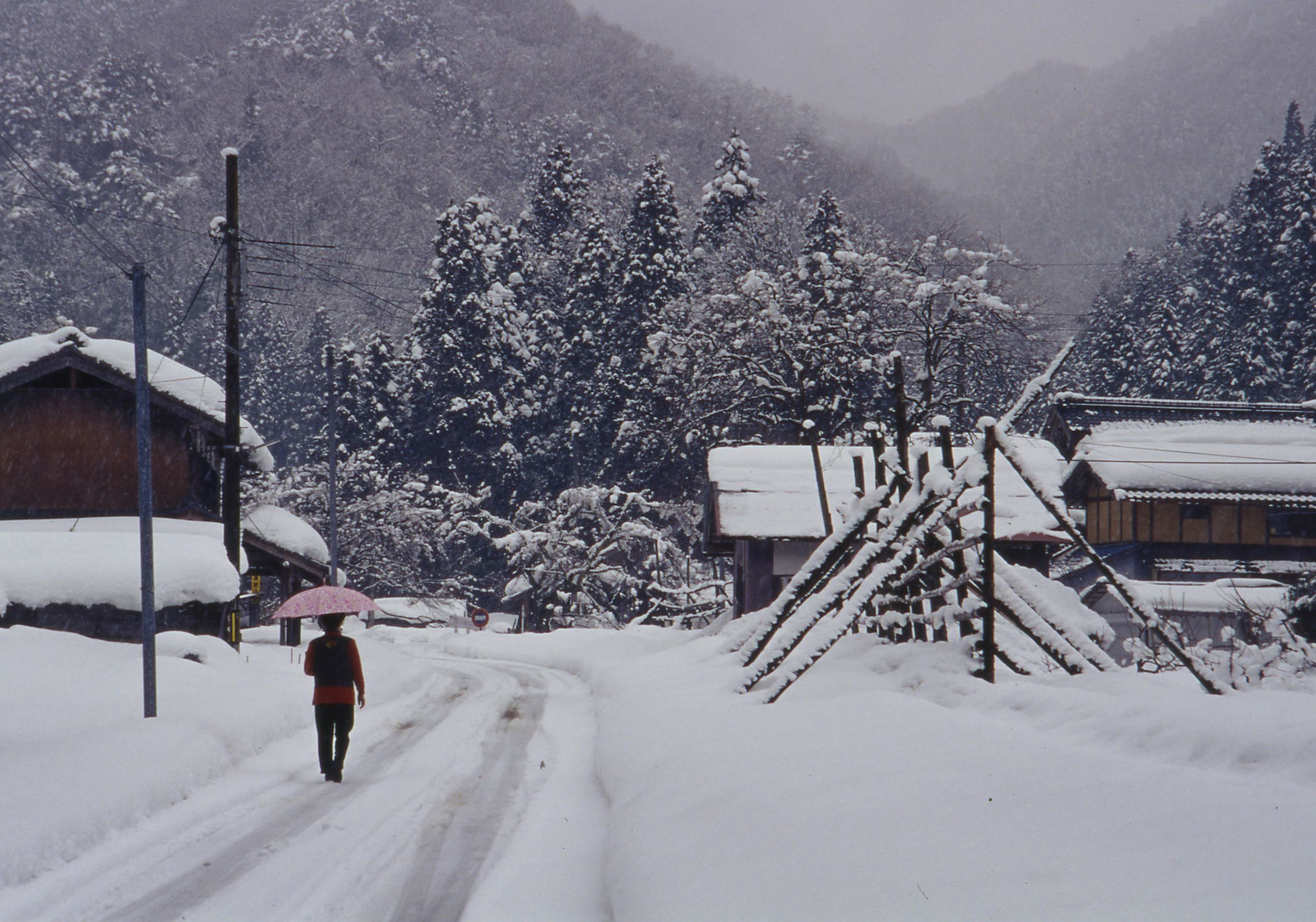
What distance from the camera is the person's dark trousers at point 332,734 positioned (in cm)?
1048

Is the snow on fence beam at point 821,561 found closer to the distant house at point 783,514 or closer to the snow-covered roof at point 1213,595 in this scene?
the snow-covered roof at point 1213,595

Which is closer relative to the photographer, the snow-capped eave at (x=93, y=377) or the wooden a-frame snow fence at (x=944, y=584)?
the wooden a-frame snow fence at (x=944, y=584)

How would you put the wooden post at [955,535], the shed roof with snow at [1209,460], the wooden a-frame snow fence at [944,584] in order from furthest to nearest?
the shed roof with snow at [1209,460] < the wooden post at [955,535] < the wooden a-frame snow fence at [944,584]

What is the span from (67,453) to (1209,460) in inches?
1441

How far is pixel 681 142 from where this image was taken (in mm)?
174500

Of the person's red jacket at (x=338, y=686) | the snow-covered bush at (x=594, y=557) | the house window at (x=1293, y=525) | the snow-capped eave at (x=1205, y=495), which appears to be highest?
the snow-capped eave at (x=1205, y=495)

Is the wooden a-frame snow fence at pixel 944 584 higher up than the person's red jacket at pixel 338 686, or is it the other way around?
the wooden a-frame snow fence at pixel 944 584

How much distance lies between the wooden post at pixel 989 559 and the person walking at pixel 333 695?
20.5 ft

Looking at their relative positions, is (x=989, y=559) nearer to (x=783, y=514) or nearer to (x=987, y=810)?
(x=987, y=810)

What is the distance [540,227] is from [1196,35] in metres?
180

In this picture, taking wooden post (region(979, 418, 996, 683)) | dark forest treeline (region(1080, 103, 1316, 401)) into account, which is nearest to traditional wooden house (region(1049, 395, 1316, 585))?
dark forest treeline (region(1080, 103, 1316, 401))

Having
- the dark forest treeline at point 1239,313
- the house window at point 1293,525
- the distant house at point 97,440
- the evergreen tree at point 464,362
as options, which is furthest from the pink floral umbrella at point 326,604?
the dark forest treeline at point 1239,313

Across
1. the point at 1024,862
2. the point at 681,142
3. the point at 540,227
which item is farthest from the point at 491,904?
the point at 681,142

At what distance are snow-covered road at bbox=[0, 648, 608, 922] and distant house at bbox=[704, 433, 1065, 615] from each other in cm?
1302
